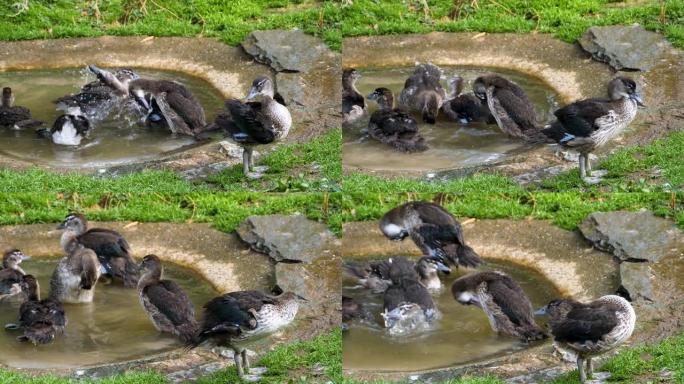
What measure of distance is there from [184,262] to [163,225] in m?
0.79

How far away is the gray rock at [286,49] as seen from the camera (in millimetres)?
16141

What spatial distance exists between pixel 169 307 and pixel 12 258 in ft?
8.28

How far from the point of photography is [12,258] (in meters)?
13.7

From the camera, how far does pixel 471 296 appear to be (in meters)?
12.5

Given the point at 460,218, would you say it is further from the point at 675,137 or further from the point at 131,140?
the point at 131,140

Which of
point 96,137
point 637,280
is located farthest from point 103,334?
point 637,280

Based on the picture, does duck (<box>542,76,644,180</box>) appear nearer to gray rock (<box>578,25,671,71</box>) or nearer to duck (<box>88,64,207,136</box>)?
gray rock (<box>578,25,671,71</box>)

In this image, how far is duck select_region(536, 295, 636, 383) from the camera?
11102mm

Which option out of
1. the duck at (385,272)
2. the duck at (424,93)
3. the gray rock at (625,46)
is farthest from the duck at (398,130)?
the gray rock at (625,46)

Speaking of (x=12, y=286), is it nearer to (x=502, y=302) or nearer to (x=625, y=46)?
(x=502, y=302)

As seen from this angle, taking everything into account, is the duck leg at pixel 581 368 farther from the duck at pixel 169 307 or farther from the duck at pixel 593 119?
the duck at pixel 169 307

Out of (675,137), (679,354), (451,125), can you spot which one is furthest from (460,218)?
(679,354)

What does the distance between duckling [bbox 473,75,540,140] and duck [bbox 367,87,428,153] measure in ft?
2.92

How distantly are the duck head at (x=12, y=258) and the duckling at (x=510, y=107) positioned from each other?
5390 millimetres
